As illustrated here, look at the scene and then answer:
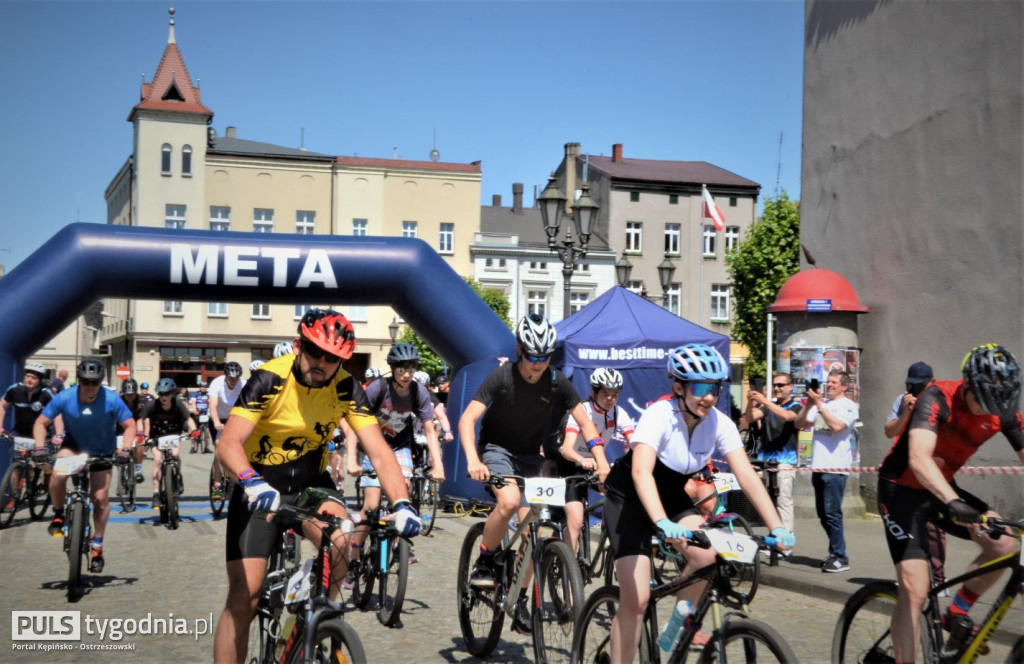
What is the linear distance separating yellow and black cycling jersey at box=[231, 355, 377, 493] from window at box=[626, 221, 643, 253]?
58586mm

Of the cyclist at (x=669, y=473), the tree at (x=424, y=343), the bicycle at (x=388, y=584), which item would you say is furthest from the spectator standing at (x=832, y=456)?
the tree at (x=424, y=343)

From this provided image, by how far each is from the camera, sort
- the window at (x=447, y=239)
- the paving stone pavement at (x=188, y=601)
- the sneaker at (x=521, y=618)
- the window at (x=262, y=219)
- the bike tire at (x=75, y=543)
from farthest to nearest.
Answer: the window at (x=447, y=239) < the window at (x=262, y=219) < the bike tire at (x=75, y=543) < the paving stone pavement at (x=188, y=601) < the sneaker at (x=521, y=618)

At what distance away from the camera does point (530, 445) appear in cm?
718

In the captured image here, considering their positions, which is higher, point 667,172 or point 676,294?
point 667,172

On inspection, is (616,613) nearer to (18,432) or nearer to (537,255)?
(18,432)

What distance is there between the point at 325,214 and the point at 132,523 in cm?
4745

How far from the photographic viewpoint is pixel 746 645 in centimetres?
421

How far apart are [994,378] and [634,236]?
193 feet

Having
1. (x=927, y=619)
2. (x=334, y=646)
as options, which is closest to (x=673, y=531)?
(x=334, y=646)

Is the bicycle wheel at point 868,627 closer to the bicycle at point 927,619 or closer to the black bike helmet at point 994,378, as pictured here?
the bicycle at point 927,619

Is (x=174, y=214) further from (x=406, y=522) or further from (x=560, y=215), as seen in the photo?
(x=406, y=522)

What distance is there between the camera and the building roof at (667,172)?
63.4 m

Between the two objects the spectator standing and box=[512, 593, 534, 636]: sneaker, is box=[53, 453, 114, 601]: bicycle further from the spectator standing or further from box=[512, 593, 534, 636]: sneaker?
the spectator standing

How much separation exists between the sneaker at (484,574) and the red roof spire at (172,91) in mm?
56295
